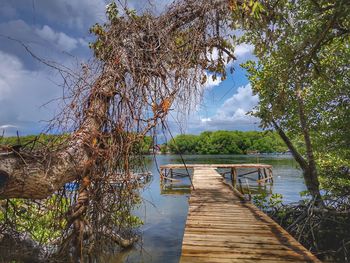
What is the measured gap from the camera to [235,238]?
18.7 feet

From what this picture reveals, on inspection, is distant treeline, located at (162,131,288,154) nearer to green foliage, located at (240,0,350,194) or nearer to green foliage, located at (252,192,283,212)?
green foliage, located at (252,192,283,212)

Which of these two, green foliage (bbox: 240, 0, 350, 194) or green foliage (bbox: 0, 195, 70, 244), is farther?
green foliage (bbox: 240, 0, 350, 194)

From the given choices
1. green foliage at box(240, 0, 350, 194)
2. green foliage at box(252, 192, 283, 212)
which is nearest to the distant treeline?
green foliage at box(252, 192, 283, 212)

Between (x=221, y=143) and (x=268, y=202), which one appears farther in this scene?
(x=221, y=143)

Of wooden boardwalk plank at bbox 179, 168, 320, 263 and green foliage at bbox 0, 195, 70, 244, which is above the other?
green foliage at bbox 0, 195, 70, 244

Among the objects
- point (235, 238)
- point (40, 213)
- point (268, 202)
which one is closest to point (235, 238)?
point (235, 238)

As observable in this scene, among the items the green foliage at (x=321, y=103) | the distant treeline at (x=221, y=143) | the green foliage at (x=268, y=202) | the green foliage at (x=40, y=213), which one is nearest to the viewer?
the green foliage at (x=40, y=213)

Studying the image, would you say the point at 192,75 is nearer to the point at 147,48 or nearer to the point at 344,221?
the point at 147,48

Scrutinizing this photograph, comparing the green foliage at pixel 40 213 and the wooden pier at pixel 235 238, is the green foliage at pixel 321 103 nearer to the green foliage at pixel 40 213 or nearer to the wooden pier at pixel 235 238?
the wooden pier at pixel 235 238

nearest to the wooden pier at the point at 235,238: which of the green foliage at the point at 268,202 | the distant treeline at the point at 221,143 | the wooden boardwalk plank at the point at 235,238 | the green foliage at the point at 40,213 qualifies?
the wooden boardwalk plank at the point at 235,238

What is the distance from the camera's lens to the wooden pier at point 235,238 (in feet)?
15.5

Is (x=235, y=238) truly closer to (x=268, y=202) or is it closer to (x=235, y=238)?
(x=235, y=238)

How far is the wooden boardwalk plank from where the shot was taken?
4.72 m

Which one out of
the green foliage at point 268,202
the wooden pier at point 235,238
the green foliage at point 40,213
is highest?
the green foliage at point 40,213
